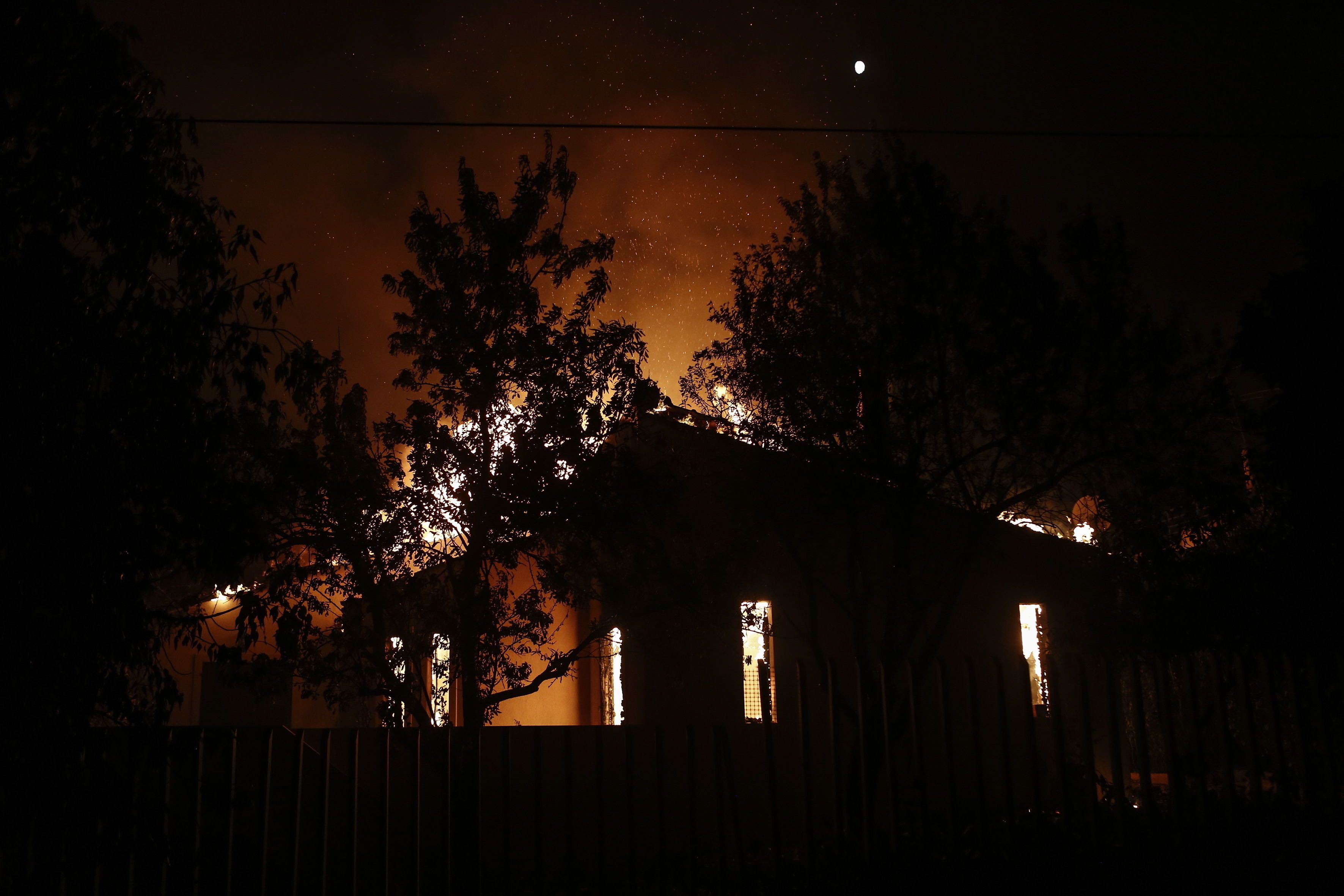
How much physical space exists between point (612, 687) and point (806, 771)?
1092 centimetres

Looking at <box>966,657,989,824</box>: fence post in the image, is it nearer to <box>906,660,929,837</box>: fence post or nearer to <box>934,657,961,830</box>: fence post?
<box>934,657,961,830</box>: fence post

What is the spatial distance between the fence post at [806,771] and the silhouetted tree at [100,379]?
3.64 metres

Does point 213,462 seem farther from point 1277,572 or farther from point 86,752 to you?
point 1277,572

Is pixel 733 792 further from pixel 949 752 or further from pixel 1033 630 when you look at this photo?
pixel 1033 630

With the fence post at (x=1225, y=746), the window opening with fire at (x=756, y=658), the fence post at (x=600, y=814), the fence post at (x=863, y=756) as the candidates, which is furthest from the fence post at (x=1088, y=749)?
the window opening with fire at (x=756, y=658)

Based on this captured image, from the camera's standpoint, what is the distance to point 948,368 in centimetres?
1301

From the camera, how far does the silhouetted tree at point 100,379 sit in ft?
15.3

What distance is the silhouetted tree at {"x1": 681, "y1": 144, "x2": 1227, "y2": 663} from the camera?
12.6 metres

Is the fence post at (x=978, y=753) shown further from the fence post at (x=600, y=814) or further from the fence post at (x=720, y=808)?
the fence post at (x=600, y=814)

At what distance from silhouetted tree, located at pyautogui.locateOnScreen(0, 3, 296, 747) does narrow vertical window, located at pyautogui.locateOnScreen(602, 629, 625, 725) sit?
11237 mm

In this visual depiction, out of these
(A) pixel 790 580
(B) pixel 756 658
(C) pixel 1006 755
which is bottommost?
(C) pixel 1006 755

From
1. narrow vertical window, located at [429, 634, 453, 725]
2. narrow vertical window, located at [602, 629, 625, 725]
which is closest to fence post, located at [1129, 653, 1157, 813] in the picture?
narrow vertical window, located at [429, 634, 453, 725]

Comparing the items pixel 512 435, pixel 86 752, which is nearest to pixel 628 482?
pixel 512 435

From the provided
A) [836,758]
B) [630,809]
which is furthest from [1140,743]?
[630,809]
